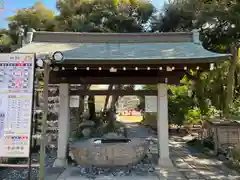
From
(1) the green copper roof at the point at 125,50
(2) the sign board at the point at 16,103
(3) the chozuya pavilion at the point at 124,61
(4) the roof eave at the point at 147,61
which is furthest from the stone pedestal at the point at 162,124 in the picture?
(2) the sign board at the point at 16,103

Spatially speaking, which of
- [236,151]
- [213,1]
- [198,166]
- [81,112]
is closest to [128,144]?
[198,166]

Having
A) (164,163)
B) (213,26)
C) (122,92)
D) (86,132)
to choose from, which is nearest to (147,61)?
Result: (122,92)

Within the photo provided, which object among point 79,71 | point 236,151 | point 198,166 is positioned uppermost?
point 79,71

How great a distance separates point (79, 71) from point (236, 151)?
4.40m

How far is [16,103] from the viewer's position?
13.4 feet

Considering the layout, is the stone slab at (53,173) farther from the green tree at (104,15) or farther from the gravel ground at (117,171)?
the green tree at (104,15)

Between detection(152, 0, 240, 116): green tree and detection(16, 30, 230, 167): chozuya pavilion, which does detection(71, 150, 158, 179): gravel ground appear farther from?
detection(152, 0, 240, 116): green tree

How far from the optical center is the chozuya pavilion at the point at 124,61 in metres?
5.01

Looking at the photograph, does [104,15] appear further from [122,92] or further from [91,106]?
[122,92]

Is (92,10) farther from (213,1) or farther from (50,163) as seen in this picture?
(50,163)

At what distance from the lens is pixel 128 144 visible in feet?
17.1

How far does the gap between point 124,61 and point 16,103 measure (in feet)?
7.24

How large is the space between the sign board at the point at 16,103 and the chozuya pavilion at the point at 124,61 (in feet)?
2.95

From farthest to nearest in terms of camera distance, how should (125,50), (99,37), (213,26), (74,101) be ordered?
(213,26)
(99,37)
(125,50)
(74,101)
